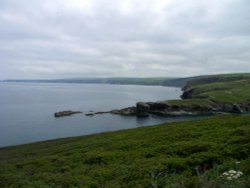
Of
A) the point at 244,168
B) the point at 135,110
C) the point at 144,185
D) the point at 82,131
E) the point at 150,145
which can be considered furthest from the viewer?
the point at 135,110

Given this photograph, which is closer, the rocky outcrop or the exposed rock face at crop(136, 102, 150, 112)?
the rocky outcrop

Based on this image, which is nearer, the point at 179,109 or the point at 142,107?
the point at 179,109

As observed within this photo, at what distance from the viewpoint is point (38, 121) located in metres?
89.3

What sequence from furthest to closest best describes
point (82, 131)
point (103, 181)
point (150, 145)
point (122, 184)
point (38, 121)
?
point (38, 121), point (82, 131), point (150, 145), point (103, 181), point (122, 184)

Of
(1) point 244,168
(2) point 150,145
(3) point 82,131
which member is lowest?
(3) point 82,131

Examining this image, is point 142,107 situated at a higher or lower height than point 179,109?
higher

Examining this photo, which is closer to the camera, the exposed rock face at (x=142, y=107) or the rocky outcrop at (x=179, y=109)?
the rocky outcrop at (x=179, y=109)

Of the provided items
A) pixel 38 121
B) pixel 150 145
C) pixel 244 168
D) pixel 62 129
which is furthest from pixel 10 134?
pixel 244 168

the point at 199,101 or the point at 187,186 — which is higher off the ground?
the point at 187,186

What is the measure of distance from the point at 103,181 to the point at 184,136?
53.8ft

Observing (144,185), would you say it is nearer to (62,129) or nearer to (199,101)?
(62,129)

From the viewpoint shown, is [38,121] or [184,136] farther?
[38,121]

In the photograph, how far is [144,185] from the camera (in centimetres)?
1522

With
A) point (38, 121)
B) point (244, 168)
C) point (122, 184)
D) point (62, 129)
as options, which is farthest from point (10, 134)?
point (244, 168)
